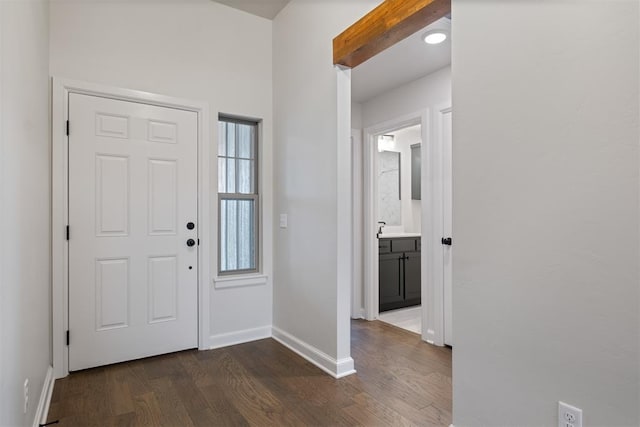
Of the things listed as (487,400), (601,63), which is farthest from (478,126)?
(487,400)

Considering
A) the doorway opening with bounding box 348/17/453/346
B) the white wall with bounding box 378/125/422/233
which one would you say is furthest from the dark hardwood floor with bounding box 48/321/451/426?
the white wall with bounding box 378/125/422/233

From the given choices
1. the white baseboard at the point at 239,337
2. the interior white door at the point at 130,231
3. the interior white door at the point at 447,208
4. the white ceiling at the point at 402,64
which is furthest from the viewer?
the interior white door at the point at 447,208

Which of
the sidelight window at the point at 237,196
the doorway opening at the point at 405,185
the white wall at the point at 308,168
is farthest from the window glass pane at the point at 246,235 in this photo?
the doorway opening at the point at 405,185

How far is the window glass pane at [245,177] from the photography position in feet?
10.9

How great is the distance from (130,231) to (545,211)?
2.71 m

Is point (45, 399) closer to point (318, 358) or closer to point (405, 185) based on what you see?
point (318, 358)

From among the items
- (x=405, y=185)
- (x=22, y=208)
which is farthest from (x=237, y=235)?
(x=405, y=185)

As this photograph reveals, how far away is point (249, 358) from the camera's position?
282cm

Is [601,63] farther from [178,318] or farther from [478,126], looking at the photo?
[178,318]

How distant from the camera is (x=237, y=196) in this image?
3.29 metres

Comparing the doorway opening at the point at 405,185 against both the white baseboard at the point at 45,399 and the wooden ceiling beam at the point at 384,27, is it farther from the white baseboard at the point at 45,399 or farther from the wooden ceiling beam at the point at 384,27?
the white baseboard at the point at 45,399

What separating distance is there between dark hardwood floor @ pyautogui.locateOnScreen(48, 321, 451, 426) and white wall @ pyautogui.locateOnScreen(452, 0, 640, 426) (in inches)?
21.9

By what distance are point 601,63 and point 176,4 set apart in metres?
3.03

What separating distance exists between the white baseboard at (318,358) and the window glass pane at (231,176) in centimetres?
136
